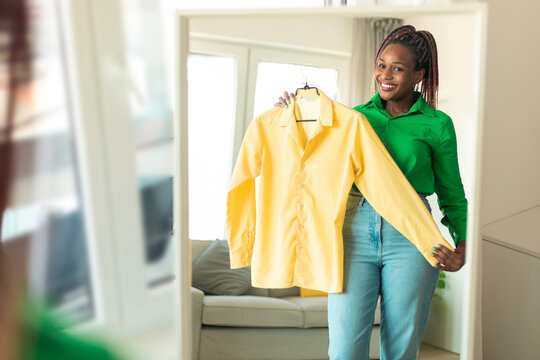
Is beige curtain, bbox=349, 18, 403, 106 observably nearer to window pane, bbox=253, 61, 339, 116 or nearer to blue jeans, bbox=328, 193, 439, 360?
window pane, bbox=253, 61, 339, 116

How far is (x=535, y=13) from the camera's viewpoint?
6.56 ft

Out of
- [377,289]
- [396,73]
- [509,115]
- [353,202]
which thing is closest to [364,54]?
[396,73]

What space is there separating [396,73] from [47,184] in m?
0.93

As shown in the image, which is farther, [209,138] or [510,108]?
[510,108]

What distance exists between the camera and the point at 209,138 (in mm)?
1409

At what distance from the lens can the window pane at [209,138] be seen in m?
1.38

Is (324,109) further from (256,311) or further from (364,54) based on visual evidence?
(256,311)

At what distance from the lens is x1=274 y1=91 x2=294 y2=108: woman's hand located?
139cm

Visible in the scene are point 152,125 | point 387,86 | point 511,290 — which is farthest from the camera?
point 511,290

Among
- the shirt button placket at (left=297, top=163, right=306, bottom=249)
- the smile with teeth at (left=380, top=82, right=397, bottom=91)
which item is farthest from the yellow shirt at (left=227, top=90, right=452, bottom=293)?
the smile with teeth at (left=380, top=82, right=397, bottom=91)

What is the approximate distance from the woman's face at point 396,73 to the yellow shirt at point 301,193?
108 millimetres

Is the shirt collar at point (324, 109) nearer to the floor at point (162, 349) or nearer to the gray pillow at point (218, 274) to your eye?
the gray pillow at point (218, 274)

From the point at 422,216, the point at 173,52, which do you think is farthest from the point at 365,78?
the point at 173,52

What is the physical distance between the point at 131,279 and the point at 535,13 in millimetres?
1862
